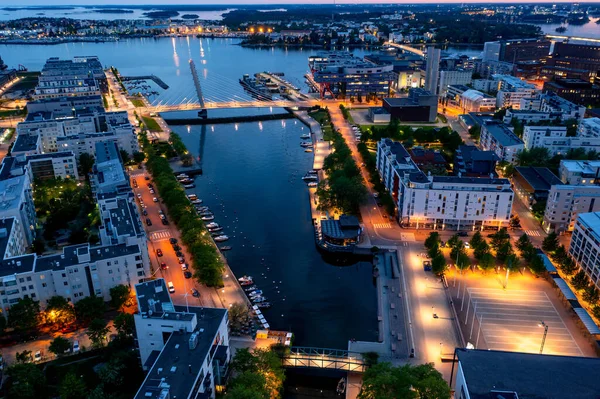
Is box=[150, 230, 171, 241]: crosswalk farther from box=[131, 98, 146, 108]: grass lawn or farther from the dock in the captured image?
the dock

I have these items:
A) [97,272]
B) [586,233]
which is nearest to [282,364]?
[97,272]

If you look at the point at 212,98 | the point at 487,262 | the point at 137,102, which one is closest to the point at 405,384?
the point at 487,262

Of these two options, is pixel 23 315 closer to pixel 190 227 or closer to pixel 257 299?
pixel 190 227

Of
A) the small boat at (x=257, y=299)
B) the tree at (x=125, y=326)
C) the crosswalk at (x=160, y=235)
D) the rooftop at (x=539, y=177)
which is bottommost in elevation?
the small boat at (x=257, y=299)

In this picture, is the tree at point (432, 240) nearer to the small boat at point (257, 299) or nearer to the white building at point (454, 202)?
the white building at point (454, 202)

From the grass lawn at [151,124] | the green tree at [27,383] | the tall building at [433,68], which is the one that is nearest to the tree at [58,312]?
the green tree at [27,383]

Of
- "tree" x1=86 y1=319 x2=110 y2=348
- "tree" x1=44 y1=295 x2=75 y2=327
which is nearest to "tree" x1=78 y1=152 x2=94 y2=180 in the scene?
"tree" x1=44 y1=295 x2=75 y2=327
